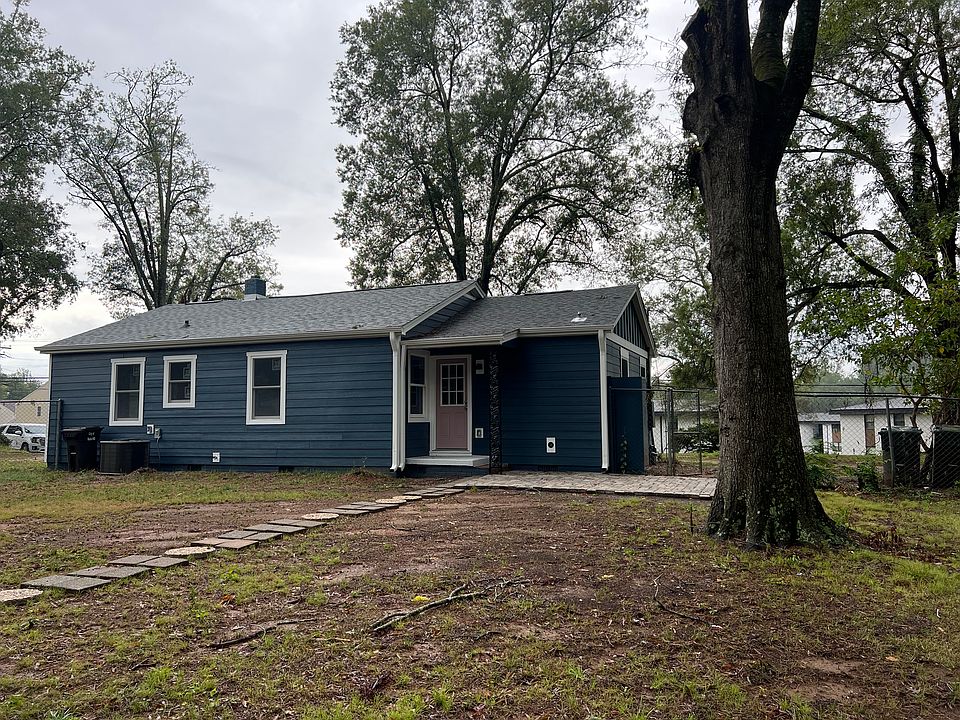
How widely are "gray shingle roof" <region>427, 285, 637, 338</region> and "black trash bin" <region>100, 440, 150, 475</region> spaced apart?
6.66 meters

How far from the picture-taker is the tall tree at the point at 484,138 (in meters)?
22.4

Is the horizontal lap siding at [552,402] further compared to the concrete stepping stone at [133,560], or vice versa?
the horizontal lap siding at [552,402]

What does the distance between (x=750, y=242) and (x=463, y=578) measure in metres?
3.93

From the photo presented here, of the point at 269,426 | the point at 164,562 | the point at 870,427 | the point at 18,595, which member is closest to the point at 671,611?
the point at 164,562

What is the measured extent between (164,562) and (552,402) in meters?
7.66

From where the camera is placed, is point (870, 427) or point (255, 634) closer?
point (255, 634)

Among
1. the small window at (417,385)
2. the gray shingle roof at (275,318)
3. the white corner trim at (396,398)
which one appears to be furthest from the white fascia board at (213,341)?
the small window at (417,385)

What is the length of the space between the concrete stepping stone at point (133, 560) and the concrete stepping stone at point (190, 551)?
0.15 m

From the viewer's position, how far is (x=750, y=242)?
6023 mm

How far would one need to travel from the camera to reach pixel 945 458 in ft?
32.9

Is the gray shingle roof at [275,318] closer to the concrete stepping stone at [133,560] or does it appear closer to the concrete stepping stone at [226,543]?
the concrete stepping stone at [226,543]

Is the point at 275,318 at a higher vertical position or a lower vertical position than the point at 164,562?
higher

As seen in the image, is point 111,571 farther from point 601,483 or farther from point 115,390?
point 115,390

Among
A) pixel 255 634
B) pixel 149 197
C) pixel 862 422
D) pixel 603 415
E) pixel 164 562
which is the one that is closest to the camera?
pixel 255 634
